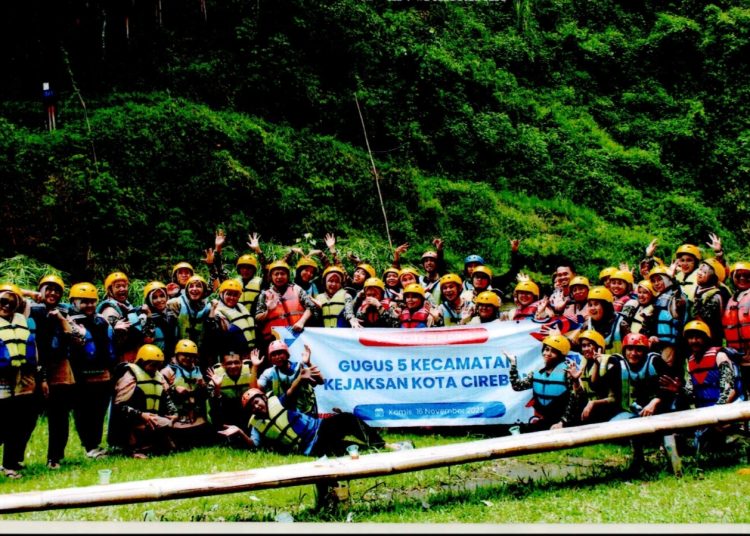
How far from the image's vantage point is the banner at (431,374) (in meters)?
7.85

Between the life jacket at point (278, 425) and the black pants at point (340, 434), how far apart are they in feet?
0.86

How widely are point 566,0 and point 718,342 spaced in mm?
19892

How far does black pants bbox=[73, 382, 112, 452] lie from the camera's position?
7.37 m

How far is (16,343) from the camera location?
6594 mm

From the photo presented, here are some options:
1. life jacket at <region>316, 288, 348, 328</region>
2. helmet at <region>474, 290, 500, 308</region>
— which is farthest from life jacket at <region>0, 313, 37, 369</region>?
helmet at <region>474, 290, 500, 308</region>

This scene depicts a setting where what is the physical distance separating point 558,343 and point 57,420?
5152mm

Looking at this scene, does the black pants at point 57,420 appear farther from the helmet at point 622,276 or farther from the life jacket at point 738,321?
the life jacket at point 738,321

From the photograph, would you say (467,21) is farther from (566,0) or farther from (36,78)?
(36,78)

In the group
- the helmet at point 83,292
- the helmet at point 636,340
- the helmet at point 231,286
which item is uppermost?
the helmet at point 83,292

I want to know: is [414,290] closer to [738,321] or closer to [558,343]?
[558,343]

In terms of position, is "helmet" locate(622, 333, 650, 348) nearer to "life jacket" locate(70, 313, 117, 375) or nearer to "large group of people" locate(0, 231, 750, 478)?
"large group of people" locate(0, 231, 750, 478)

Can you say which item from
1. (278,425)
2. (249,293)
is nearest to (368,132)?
(249,293)

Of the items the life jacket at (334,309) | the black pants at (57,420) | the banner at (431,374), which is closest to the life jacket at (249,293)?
the life jacket at (334,309)

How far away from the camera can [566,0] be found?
24.7 meters
